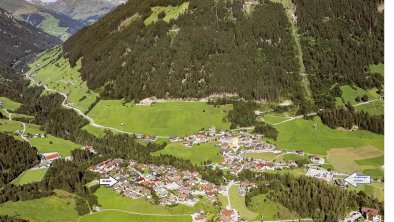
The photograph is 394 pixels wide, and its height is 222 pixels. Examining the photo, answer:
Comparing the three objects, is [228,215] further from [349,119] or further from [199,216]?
[349,119]

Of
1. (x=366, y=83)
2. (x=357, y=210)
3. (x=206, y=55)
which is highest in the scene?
(x=206, y=55)

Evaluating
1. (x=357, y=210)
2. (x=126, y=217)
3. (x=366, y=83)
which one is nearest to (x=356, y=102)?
(x=366, y=83)

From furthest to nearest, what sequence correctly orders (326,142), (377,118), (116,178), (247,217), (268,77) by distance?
1. (268,77)
2. (377,118)
3. (326,142)
4. (116,178)
5. (247,217)

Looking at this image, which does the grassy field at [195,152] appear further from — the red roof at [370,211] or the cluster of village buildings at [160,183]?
the red roof at [370,211]

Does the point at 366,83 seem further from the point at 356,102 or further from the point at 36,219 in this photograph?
the point at 36,219

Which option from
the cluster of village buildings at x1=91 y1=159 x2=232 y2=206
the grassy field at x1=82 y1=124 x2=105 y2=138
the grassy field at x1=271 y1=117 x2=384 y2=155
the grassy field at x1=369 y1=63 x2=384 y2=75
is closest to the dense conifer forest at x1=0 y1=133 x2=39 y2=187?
the grassy field at x1=82 y1=124 x2=105 y2=138
